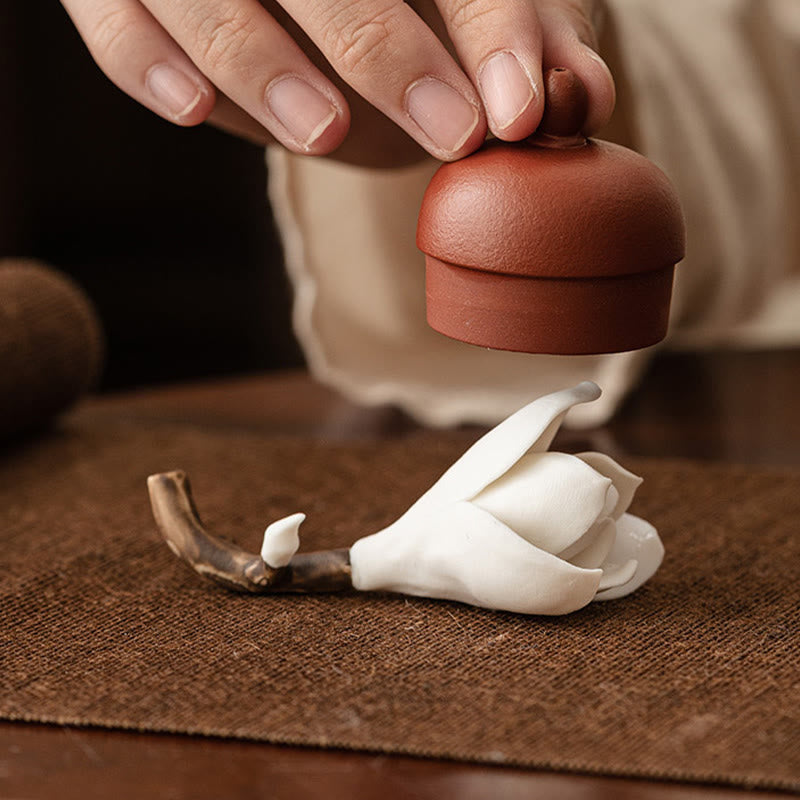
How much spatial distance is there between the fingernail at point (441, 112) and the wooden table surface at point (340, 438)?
1.01 feet

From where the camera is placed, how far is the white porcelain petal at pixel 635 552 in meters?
0.63

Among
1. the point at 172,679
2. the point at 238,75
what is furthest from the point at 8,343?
the point at 172,679

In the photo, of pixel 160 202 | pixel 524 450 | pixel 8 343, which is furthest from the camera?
pixel 160 202

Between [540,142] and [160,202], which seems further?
[160,202]

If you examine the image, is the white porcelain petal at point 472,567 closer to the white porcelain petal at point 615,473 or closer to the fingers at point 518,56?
the white porcelain petal at point 615,473

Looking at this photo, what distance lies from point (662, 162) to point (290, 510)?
1.89ft

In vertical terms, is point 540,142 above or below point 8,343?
above

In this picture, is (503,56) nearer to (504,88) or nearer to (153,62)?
(504,88)

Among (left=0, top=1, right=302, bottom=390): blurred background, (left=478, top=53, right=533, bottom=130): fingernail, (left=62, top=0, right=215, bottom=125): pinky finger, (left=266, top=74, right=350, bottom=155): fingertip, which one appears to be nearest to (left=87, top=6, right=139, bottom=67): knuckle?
Result: (left=62, top=0, right=215, bottom=125): pinky finger

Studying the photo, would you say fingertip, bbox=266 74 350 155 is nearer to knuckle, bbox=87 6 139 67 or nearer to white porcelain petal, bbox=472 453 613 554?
knuckle, bbox=87 6 139 67

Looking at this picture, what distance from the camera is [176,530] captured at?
0.66 meters

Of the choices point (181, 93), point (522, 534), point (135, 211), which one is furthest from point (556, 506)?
point (135, 211)

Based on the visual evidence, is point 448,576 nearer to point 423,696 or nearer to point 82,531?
point 423,696

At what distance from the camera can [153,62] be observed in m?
0.74
